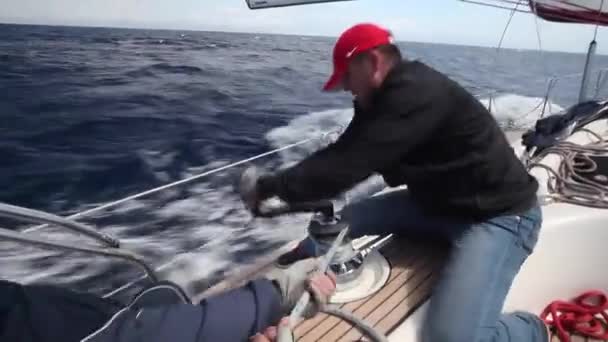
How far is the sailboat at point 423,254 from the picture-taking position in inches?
49.6

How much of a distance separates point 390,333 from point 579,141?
6.77 feet

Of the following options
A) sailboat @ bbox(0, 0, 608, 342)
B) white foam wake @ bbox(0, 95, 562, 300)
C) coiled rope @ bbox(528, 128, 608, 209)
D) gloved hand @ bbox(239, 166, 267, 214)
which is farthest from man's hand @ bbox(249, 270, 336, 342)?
coiled rope @ bbox(528, 128, 608, 209)

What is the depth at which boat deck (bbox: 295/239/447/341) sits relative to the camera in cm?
127

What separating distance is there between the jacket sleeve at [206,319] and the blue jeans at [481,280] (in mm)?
472

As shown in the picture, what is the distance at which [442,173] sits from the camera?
4.43 feet

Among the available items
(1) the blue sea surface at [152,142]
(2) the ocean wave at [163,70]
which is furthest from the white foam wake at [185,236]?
(2) the ocean wave at [163,70]

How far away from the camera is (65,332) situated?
2.73 feet

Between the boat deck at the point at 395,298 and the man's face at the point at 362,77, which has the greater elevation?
the man's face at the point at 362,77

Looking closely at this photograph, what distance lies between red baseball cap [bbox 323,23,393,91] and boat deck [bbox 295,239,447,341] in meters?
0.71

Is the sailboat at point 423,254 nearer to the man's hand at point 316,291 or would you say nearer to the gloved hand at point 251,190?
the gloved hand at point 251,190

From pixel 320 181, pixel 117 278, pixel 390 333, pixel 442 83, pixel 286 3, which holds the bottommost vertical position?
pixel 117 278

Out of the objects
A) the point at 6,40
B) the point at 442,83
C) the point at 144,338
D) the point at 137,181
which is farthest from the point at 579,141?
the point at 6,40

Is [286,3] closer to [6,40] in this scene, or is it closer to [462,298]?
[462,298]

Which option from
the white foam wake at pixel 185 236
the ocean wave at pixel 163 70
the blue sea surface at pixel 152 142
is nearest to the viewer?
the white foam wake at pixel 185 236
